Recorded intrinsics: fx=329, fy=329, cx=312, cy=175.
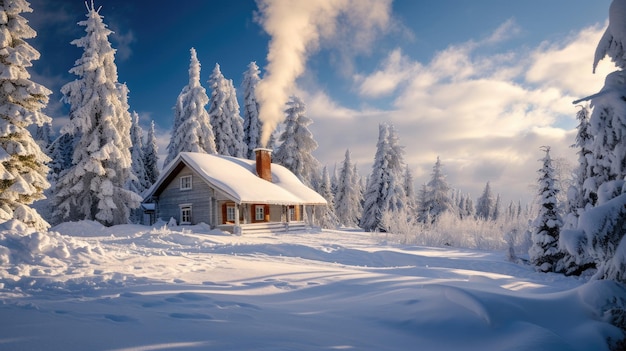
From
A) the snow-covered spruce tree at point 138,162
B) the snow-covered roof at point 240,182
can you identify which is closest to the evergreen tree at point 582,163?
the snow-covered roof at point 240,182

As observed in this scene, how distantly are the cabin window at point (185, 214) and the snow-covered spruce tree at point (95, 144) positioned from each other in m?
3.20

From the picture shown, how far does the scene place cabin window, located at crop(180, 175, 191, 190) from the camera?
2491 centimetres

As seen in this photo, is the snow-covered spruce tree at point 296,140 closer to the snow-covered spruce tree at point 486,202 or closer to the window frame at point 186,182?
the window frame at point 186,182

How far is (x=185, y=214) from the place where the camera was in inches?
993

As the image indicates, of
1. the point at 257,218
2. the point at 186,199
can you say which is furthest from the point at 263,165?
the point at 186,199

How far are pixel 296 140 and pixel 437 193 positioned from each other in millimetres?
17096

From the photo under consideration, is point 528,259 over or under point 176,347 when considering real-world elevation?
under


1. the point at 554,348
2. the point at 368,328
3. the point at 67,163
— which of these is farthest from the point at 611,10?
the point at 67,163

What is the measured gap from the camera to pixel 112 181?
2292cm

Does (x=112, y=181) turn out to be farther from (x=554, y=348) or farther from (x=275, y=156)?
(x=554, y=348)

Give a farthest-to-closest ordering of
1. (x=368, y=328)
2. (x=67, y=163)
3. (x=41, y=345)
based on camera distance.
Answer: (x=67, y=163) → (x=368, y=328) → (x=41, y=345)

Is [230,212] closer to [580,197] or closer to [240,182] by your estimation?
[240,182]

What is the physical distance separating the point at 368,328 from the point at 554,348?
74.6 inches

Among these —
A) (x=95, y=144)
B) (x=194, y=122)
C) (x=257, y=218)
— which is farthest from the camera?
(x=194, y=122)
